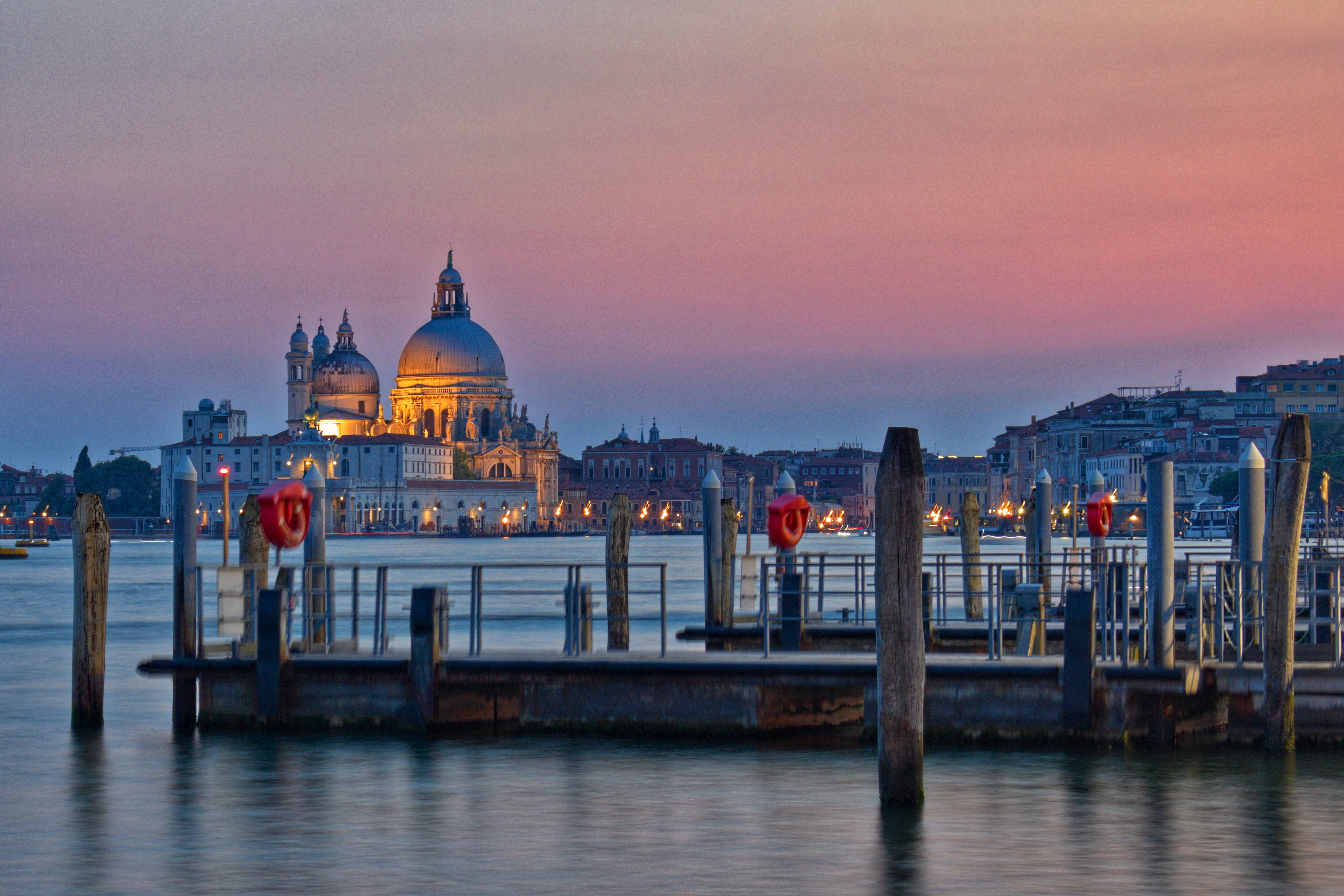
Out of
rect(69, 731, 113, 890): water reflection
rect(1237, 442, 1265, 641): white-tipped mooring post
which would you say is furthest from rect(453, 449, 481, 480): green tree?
rect(1237, 442, 1265, 641): white-tipped mooring post

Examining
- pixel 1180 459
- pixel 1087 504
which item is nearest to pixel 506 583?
pixel 1087 504

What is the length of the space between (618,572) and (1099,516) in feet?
21.9

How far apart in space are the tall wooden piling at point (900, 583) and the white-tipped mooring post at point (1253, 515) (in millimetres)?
4167

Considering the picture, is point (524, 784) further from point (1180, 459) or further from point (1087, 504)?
point (1180, 459)

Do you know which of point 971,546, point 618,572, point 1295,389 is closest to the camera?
point 618,572

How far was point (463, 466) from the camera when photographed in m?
188

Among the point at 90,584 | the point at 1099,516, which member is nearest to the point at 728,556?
the point at 1099,516

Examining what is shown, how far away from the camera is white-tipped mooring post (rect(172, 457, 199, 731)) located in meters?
17.1

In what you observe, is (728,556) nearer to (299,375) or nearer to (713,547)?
(713,547)

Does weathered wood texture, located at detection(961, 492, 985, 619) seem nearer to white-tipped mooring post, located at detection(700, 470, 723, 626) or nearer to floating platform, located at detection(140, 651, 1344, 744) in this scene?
white-tipped mooring post, located at detection(700, 470, 723, 626)

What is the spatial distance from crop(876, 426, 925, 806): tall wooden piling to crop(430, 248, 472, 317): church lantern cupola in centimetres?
18075

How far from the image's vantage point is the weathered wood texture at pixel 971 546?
24.9 metres

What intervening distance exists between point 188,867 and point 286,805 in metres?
1.93

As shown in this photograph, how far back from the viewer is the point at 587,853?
13.4m
